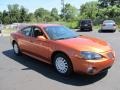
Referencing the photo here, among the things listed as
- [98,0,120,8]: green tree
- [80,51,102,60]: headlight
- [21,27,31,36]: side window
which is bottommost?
[80,51,102,60]: headlight

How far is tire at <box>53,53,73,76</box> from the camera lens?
631cm

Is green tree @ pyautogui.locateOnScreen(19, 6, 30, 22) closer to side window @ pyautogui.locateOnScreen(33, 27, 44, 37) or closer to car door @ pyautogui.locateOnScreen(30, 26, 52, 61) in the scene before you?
side window @ pyautogui.locateOnScreen(33, 27, 44, 37)

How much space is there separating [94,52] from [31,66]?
258 centimetres

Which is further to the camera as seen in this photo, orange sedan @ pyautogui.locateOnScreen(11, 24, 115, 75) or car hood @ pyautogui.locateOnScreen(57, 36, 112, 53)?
car hood @ pyautogui.locateOnScreen(57, 36, 112, 53)

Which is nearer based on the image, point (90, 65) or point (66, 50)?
point (90, 65)

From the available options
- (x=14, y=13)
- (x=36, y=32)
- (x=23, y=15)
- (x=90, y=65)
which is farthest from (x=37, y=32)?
(x=14, y=13)

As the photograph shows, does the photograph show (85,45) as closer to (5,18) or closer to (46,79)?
(46,79)

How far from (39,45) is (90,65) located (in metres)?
2.15

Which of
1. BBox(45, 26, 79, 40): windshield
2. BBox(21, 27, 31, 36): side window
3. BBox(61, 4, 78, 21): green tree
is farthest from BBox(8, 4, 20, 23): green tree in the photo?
BBox(45, 26, 79, 40): windshield

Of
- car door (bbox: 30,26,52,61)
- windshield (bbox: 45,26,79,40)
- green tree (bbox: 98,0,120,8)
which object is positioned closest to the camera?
car door (bbox: 30,26,52,61)

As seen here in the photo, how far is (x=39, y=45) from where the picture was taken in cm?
734

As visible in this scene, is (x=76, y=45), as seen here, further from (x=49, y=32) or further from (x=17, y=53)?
(x=17, y=53)

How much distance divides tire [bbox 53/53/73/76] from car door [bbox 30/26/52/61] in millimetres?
351

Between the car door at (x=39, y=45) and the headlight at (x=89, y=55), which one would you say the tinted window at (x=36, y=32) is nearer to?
the car door at (x=39, y=45)
